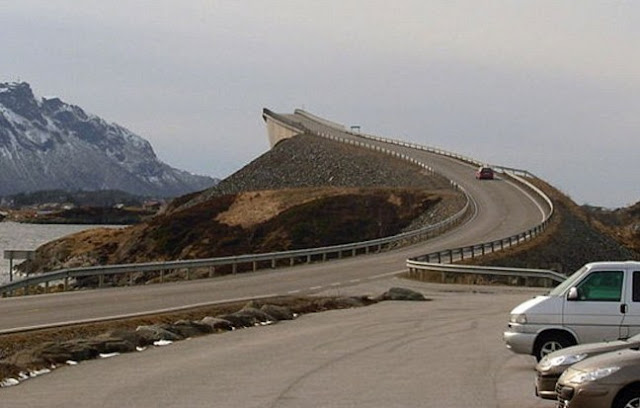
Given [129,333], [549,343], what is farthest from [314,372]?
[129,333]

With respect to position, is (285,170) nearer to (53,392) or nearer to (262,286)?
(262,286)

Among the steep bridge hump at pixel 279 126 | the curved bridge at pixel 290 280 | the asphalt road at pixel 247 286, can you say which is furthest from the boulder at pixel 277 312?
the steep bridge hump at pixel 279 126

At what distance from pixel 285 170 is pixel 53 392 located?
95042 mm

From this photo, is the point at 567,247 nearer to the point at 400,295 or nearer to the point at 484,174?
the point at 400,295

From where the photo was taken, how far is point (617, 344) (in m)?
14.3

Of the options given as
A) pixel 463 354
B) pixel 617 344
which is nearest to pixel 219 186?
pixel 463 354

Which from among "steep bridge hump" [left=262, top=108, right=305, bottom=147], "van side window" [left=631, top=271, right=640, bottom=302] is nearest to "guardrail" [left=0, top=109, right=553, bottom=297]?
"van side window" [left=631, top=271, right=640, bottom=302]

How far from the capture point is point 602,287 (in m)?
18.9

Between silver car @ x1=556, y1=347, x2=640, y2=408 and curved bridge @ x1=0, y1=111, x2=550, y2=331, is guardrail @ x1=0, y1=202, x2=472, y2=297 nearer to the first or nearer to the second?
curved bridge @ x1=0, y1=111, x2=550, y2=331

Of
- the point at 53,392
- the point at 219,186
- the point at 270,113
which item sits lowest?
the point at 53,392

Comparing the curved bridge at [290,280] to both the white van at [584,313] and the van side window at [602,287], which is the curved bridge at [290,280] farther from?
the van side window at [602,287]

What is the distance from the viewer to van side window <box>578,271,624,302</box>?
18750 millimetres

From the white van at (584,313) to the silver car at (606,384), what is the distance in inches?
212

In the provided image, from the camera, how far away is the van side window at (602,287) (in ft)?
61.5
